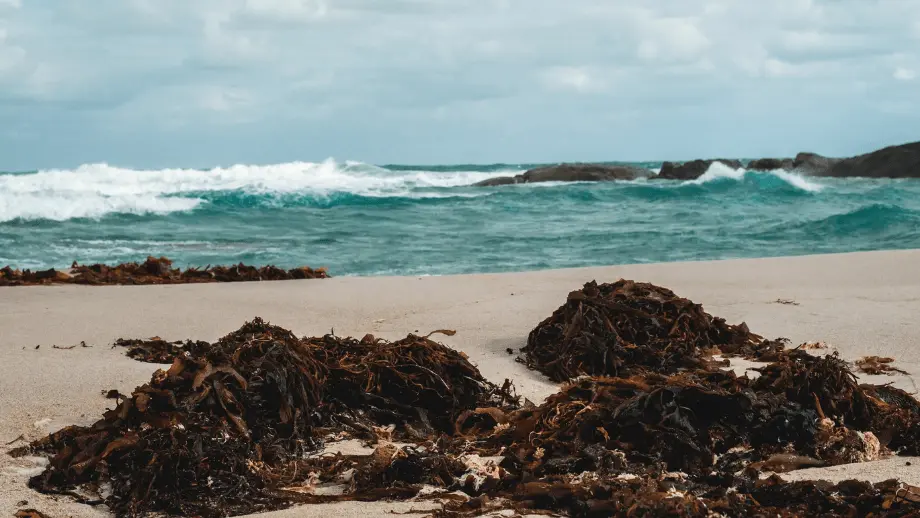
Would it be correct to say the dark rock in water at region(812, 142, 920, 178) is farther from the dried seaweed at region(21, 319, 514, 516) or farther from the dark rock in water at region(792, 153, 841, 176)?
the dried seaweed at region(21, 319, 514, 516)

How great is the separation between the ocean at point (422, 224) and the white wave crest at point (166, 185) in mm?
96

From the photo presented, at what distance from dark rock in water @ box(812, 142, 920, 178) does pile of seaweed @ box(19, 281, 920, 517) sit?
3993 centimetres

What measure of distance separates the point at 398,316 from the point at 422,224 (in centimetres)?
1178

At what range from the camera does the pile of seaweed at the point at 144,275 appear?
7.29 m

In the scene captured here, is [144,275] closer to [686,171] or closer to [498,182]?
[498,182]

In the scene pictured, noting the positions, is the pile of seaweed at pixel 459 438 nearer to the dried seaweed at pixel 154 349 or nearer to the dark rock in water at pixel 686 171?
the dried seaweed at pixel 154 349

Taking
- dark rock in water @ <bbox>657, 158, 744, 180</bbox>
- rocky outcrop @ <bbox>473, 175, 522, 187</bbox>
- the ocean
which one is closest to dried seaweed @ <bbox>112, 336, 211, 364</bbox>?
the ocean

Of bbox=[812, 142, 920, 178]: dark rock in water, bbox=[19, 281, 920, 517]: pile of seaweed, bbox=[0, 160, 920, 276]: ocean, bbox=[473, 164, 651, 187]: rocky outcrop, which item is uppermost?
bbox=[812, 142, 920, 178]: dark rock in water

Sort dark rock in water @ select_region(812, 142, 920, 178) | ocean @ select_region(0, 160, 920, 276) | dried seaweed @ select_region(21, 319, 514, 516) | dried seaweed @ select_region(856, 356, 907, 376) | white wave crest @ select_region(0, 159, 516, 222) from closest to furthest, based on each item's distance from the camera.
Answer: dried seaweed @ select_region(21, 319, 514, 516)
dried seaweed @ select_region(856, 356, 907, 376)
ocean @ select_region(0, 160, 920, 276)
white wave crest @ select_region(0, 159, 516, 222)
dark rock in water @ select_region(812, 142, 920, 178)

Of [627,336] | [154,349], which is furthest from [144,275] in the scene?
[627,336]

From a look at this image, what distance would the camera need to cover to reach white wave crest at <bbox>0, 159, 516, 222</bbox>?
19.5 metres

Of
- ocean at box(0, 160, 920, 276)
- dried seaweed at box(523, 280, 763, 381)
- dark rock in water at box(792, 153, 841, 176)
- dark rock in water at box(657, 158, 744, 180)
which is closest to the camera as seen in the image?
dried seaweed at box(523, 280, 763, 381)

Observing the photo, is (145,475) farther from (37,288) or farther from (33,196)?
(33,196)

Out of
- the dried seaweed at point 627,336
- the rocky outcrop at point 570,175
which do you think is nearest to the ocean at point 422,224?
the dried seaweed at point 627,336
